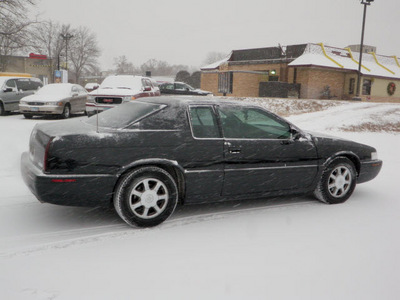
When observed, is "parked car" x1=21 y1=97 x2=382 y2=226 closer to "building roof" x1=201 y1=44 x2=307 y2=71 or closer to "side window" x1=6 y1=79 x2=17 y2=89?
"side window" x1=6 y1=79 x2=17 y2=89

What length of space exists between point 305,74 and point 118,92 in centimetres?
2067

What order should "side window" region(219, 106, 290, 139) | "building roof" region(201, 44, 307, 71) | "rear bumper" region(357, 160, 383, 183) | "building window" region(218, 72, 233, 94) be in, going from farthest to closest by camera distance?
"building window" region(218, 72, 233, 94) → "building roof" region(201, 44, 307, 71) → "rear bumper" region(357, 160, 383, 183) → "side window" region(219, 106, 290, 139)

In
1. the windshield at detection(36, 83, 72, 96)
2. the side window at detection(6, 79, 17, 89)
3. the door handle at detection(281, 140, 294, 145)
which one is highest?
the side window at detection(6, 79, 17, 89)

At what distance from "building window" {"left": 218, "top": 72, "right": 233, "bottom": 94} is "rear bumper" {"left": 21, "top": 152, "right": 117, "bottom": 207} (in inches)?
1246

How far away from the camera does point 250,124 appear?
5.24 m

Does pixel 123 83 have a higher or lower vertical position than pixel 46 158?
higher

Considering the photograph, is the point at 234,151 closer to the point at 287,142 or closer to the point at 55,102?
the point at 287,142

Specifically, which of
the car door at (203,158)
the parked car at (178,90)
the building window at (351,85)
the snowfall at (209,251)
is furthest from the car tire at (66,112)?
the building window at (351,85)

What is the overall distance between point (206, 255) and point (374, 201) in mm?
3330

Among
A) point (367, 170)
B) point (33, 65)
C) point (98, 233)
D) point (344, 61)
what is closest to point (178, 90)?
point (344, 61)

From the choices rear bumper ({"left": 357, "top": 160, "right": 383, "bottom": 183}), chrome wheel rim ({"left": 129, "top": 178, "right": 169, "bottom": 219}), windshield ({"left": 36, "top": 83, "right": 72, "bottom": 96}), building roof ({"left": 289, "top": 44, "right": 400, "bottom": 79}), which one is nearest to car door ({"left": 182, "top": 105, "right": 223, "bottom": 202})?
chrome wheel rim ({"left": 129, "top": 178, "right": 169, "bottom": 219})

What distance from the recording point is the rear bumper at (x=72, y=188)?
157 inches

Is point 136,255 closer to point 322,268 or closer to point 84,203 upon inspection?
point 84,203

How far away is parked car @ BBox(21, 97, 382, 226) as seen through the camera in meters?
4.09
